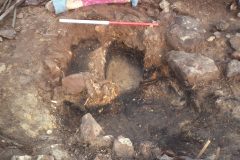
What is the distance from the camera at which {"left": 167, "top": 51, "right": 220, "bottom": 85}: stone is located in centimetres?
330

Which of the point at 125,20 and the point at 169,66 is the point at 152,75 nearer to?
the point at 169,66

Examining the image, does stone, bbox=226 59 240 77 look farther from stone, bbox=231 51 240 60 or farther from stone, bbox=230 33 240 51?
stone, bbox=230 33 240 51

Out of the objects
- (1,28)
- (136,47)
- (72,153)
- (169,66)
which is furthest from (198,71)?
(1,28)

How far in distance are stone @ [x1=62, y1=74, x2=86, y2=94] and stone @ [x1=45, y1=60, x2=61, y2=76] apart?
25 centimetres

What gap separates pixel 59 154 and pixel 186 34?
3.20 metres

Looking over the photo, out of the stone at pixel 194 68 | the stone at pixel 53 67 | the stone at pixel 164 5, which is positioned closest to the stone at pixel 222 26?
the stone at pixel 194 68

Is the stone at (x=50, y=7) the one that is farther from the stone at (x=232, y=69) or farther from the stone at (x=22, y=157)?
the stone at (x=232, y=69)

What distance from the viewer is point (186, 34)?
374 centimetres

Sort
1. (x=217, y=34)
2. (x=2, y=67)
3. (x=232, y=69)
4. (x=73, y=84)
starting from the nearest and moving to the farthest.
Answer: (x=2, y=67)
(x=73, y=84)
(x=232, y=69)
(x=217, y=34)

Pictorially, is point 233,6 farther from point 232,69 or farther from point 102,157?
point 102,157

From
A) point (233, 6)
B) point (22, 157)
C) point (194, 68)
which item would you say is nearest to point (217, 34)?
point (233, 6)

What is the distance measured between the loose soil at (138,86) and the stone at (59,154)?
0.12m

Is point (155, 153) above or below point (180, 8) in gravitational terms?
below

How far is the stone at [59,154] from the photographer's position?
229cm
